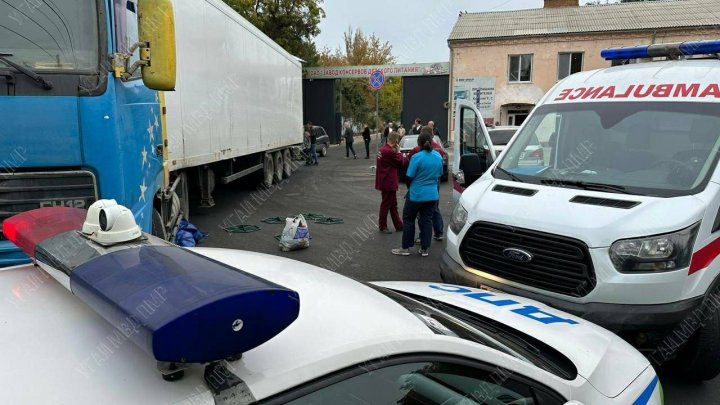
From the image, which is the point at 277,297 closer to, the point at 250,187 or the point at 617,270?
the point at 617,270

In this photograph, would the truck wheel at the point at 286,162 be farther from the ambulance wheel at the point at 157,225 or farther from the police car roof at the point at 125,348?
the police car roof at the point at 125,348

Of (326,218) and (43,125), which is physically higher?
(43,125)

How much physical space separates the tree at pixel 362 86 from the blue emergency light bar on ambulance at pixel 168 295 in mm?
41747

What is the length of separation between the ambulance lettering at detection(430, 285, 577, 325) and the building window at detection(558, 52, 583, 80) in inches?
1027

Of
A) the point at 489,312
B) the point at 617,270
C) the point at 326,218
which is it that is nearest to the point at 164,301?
the point at 489,312

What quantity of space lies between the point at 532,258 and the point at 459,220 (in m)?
0.80

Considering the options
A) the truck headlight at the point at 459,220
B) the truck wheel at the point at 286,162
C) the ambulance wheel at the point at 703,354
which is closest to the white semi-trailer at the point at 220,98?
the truck wheel at the point at 286,162

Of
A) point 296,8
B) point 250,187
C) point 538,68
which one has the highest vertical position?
point 296,8

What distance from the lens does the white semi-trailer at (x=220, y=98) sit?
278 inches

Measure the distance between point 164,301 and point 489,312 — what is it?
6.11 ft

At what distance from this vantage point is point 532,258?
3498 millimetres

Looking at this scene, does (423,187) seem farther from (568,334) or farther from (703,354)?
(568,334)

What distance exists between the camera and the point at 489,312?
101 inches

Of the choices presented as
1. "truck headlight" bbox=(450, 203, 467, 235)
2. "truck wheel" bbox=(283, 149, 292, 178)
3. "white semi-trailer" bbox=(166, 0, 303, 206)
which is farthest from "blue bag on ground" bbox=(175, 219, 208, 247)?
"truck wheel" bbox=(283, 149, 292, 178)
